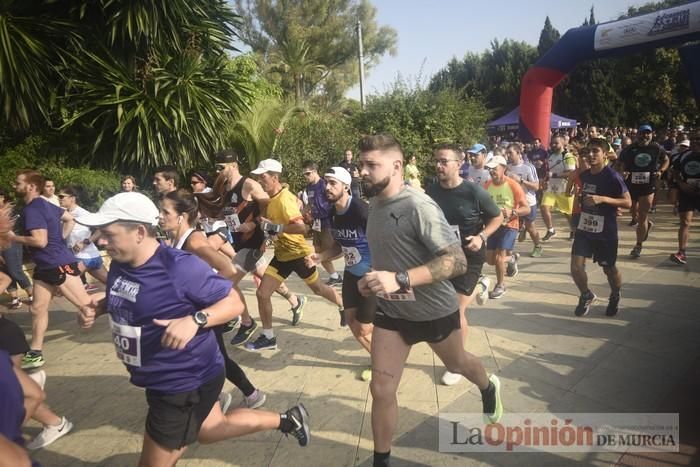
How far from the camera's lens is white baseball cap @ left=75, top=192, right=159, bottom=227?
202 centimetres

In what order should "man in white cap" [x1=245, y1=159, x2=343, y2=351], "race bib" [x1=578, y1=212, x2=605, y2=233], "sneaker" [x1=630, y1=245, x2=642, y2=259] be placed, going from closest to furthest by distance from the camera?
1. "man in white cap" [x1=245, y1=159, x2=343, y2=351]
2. "race bib" [x1=578, y1=212, x2=605, y2=233]
3. "sneaker" [x1=630, y1=245, x2=642, y2=259]

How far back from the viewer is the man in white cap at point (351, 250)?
141 inches

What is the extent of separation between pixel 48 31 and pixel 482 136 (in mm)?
13268

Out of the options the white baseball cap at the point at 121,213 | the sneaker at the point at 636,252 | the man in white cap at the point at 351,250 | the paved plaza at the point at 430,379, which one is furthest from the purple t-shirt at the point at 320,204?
the sneaker at the point at 636,252

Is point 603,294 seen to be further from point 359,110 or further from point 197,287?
point 359,110

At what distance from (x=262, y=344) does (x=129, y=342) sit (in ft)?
8.16

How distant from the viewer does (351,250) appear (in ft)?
12.6

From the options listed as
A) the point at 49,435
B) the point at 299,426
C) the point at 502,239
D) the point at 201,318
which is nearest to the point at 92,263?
the point at 49,435

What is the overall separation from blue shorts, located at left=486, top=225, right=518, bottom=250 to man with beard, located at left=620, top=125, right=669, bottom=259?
3.05 meters

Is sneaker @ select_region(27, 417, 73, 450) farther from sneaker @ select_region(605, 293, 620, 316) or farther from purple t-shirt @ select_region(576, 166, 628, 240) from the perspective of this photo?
sneaker @ select_region(605, 293, 620, 316)

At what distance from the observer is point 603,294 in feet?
18.3

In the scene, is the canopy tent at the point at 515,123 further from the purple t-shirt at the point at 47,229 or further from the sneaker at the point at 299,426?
the sneaker at the point at 299,426

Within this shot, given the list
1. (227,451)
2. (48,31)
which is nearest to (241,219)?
(227,451)

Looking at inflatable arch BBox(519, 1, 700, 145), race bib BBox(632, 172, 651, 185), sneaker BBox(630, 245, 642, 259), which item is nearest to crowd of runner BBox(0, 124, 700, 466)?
sneaker BBox(630, 245, 642, 259)
